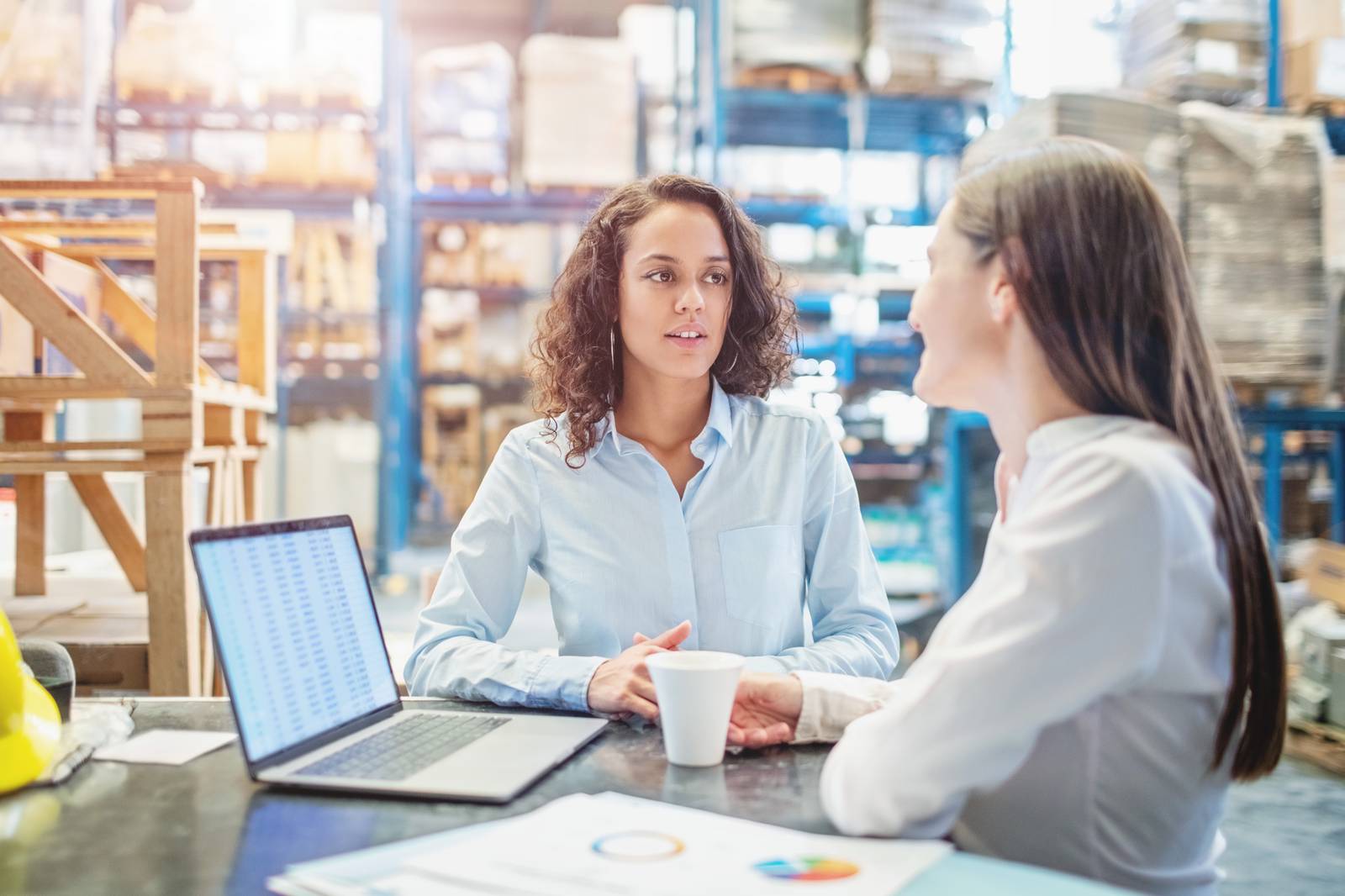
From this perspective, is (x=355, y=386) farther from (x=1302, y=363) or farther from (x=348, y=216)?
(x=1302, y=363)

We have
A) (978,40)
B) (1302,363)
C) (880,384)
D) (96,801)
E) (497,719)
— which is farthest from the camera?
(880,384)

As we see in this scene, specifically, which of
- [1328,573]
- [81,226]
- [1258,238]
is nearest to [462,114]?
[81,226]

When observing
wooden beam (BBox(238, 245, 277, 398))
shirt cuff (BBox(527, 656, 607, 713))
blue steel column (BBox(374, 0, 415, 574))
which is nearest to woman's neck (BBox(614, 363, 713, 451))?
shirt cuff (BBox(527, 656, 607, 713))

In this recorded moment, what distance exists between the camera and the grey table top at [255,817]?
31.4 inches

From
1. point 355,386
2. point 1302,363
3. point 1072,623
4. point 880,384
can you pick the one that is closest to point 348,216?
point 355,386

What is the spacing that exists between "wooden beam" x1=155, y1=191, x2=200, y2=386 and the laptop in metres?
1.41

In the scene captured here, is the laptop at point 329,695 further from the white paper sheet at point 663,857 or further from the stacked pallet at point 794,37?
the stacked pallet at point 794,37

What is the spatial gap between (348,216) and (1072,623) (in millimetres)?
7124

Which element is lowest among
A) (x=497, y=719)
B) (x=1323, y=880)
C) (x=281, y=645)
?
(x=1323, y=880)

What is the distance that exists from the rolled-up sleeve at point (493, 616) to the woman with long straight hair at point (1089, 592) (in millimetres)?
549

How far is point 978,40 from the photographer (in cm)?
619

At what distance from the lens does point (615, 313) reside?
6.49 feet

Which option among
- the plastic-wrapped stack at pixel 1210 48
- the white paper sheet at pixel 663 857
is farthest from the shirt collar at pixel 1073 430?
the plastic-wrapped stack at pixel 1210 48

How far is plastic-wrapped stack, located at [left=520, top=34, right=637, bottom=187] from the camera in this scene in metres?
6.58
